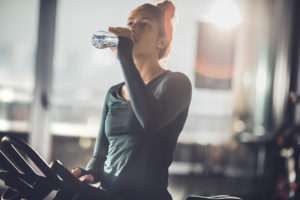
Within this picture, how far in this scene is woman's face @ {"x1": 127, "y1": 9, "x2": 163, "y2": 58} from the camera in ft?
2.01

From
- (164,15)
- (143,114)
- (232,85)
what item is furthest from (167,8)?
(232,85)

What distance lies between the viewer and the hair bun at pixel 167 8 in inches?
25.1

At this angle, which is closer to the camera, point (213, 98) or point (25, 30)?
point (25, 30)

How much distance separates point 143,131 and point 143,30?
7.5 inches

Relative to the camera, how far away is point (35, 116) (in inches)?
125

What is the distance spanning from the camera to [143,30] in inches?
24.3

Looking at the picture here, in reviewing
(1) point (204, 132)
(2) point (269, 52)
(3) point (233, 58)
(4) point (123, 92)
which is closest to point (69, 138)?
(1) point (204, 132)

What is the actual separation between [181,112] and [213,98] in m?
4.39

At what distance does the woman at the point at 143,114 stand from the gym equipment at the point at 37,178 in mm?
70

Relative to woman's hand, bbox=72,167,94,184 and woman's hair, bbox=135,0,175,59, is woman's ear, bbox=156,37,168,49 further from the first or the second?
woman's hand, bbox=72,167,94,184

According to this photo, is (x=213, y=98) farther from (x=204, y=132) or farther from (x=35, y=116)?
(x=35, y=116)

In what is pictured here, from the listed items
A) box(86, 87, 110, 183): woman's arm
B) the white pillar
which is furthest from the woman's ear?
the white pillar

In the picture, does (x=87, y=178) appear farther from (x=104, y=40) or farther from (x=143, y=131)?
(x=104, y=40)

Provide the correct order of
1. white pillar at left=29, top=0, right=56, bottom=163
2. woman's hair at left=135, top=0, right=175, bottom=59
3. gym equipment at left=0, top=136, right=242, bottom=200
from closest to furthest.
A: 1. gym equipment at left=0, top=136, right=242, bottom=200
2. woman's hair at left=135, top=0, right=175, bottom=59
3. white pillar at left=29, top=0, right=56, bottom=163
